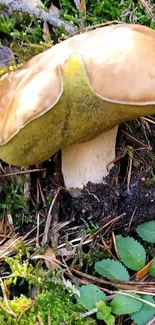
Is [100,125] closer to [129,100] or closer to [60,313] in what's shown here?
[129,100]

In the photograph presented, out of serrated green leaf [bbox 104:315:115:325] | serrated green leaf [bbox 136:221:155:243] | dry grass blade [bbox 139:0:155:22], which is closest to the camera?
serrated green leaf [bbox 104:315:115:325]

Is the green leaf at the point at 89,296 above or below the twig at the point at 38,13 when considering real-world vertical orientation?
below

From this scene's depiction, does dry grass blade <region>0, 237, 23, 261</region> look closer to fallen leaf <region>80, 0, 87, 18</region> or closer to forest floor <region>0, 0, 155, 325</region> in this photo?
forest floor <region>0, 0, 155, 325</region>

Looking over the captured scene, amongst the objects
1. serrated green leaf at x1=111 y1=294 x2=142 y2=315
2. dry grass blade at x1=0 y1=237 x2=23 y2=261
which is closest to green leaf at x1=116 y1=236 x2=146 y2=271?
serrated green leaf at x1=111 y1=294 x2=142 y2=315

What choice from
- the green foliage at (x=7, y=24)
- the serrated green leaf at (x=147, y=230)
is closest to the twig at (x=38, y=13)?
the green foliage at (x=7, y=24)

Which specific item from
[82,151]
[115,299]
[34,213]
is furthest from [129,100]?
[34,213]

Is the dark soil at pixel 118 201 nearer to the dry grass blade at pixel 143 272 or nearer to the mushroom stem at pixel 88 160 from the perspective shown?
the mushroom stem at pixel 88 160
